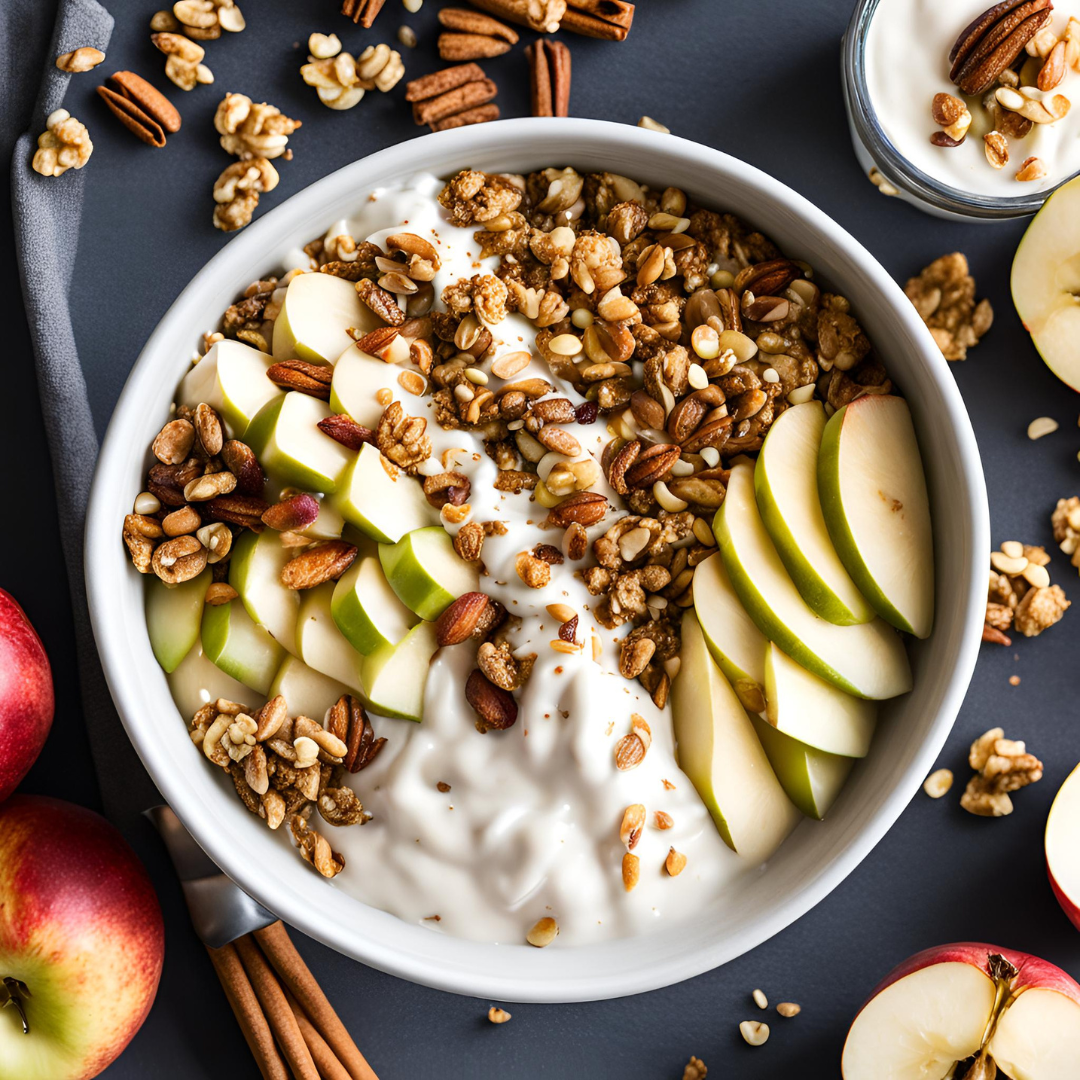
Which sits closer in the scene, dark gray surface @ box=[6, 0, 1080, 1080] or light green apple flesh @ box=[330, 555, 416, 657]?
light green apple flesh @ box=[330, 555, 416, 657]

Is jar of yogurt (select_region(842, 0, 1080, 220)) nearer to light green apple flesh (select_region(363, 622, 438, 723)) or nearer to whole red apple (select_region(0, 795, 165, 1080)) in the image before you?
light green apple flesh (select_region(363, 622, 438, 723))

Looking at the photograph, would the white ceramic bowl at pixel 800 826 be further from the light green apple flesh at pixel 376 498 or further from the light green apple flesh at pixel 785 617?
the light green apple flesh at pixel 376 498

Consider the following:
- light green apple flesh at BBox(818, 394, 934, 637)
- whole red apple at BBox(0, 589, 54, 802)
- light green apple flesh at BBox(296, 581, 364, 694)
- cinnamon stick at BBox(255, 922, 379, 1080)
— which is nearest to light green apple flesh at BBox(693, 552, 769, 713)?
light green apple flesh at BBox(818, 394, 934, 637)

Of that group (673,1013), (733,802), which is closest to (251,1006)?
(673,1013)

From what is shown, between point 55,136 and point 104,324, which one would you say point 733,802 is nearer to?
point 104,324

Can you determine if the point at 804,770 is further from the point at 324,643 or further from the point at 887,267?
the point at 887,267
